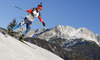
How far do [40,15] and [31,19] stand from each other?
1.09 metres

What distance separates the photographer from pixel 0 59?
5.45 metres

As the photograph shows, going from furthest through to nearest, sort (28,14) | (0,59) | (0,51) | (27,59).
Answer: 1. (28,14)
2. (27,59)
3. (0,51)
4. (0,59)

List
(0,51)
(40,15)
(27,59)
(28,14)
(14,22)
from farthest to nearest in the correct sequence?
(14,22), (40,15), (28,14), (27,59), (0,51)

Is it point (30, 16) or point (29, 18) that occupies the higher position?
point (30, 16)

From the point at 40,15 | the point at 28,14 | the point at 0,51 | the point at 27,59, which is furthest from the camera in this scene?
the point at 40,15

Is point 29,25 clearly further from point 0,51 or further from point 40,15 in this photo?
point 0,51

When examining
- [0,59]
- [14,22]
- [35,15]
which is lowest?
[0,59]

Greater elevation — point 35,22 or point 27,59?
point 35,22

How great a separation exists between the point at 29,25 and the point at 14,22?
6558 cm

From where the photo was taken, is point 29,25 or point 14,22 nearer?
point 29,25

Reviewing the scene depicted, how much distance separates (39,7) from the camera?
11.7m

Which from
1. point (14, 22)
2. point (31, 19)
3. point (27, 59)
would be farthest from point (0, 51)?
point (14, 22)

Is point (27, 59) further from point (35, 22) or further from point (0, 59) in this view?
point (35, 22)

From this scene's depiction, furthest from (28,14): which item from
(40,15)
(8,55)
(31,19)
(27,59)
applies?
(8,55)
